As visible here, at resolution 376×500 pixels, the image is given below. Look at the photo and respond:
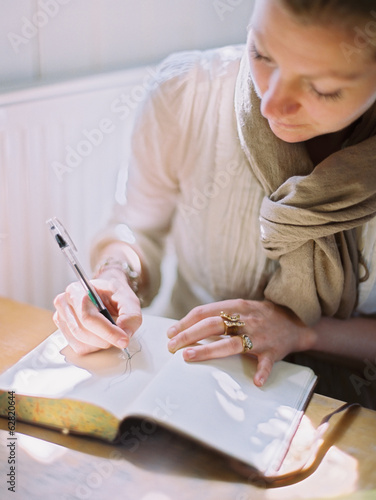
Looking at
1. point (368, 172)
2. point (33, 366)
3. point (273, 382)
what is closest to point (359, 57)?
point (368, 172)

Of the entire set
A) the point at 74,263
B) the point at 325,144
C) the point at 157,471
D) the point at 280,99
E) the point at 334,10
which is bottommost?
the point at 157,471

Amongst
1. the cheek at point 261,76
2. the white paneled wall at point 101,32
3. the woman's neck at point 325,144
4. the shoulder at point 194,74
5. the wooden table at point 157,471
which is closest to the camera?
the wooden table at point 157,471

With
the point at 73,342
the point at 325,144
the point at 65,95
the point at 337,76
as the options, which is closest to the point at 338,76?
the point at 337,76

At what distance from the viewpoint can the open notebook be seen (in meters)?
0.65

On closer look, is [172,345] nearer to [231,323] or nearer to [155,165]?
[231,323]

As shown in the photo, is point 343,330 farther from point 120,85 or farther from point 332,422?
point 120,85

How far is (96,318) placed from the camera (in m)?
0.77

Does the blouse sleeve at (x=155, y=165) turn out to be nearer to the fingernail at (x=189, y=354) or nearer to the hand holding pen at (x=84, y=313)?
the hand holding pen at (x=84, y=313)

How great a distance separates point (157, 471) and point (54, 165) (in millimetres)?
874

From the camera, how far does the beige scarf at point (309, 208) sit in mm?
802

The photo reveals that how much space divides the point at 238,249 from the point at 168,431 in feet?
1.38

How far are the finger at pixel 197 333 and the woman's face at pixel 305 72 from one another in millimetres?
278

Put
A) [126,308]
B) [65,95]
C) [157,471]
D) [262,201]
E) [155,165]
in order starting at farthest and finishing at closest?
[65,95]
[155,165]
[262,201]
[126,308]
[157,471]

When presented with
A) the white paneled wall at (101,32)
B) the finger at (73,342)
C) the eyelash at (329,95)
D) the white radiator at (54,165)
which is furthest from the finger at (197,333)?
the white paneled wall at (101,32)
